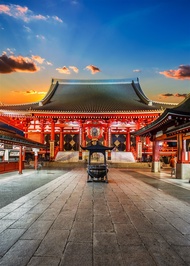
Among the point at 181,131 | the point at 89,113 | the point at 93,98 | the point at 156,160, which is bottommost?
the point at 156,160

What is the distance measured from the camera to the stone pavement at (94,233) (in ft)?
9.24

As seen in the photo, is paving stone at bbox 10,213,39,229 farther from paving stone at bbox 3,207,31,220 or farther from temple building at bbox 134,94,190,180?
temple building at bbox 134,94,190,180

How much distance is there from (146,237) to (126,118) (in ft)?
66.2

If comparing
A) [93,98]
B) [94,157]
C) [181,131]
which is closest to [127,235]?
[181,131]

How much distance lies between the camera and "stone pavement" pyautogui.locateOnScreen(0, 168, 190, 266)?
2.82 meters

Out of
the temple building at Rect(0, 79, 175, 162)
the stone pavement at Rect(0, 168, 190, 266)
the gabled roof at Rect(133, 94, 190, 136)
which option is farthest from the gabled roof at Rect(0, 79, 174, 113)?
the stone pavement at Rect(0, 168, 190, 266)

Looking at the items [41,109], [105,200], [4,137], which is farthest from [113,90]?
[105,200]

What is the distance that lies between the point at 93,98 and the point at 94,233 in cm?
2418

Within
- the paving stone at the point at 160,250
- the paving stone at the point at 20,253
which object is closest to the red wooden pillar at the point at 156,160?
the paving stone at the point at 160,250

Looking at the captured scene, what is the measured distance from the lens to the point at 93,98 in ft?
89.0

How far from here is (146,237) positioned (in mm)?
3561

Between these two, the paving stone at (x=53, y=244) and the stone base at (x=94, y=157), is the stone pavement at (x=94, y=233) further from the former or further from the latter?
the stone base at (x=94, y=157)

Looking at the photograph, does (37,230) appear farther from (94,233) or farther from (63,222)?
(94,233)

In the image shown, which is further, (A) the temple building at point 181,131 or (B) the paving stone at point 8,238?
(A) the temple building at point 181,131
